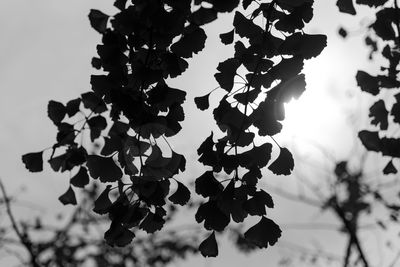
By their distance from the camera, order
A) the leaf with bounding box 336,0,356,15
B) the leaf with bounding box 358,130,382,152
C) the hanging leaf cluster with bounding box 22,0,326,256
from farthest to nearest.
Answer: the leaf with bounding box 358,130,382,152, the leaf with bounding box 336,0,356,15, the hanging leaf cluster with bounding box 22,0,326,256

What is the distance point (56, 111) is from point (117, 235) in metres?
0.49

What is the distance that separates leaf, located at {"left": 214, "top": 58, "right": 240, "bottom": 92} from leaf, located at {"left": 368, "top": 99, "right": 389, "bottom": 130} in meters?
0.84

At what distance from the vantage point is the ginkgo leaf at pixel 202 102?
142 cm

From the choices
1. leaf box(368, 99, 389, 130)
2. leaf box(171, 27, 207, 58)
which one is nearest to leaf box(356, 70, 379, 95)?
leaf box(368, 99, 389, 130)

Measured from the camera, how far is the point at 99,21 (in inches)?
46.9

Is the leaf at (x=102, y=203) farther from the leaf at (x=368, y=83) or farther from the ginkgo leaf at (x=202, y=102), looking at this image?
the leaf at (x=368, y=83)

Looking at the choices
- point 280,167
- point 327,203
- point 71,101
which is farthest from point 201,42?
point 327,203

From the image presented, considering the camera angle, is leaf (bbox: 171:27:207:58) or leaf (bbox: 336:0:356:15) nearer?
leaf (bbox: 171:27:207:58)

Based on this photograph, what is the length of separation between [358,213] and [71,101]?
6886 mm

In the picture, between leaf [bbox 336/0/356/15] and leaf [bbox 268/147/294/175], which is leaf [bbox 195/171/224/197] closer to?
leaf [bbox 268/147/294/175]

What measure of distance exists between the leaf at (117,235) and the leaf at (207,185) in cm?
21

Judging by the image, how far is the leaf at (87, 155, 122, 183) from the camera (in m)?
1.30

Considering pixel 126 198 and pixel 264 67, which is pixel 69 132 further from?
pixel 264 67

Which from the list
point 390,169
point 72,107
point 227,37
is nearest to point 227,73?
point 227,37
